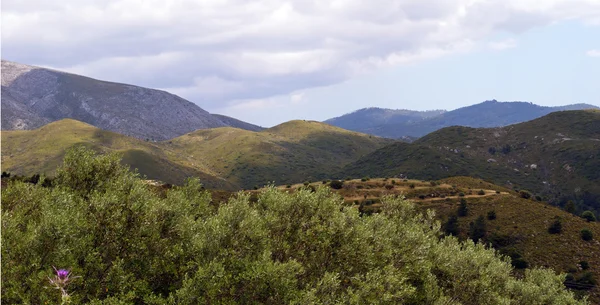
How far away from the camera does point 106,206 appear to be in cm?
3603

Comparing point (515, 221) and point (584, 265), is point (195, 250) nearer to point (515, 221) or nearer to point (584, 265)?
point (584, 265)

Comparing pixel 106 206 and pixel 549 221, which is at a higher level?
pixel 106 206

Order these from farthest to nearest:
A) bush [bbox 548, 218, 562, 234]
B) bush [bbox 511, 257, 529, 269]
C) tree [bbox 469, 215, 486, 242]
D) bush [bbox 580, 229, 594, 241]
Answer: tree [bbox 469, 215, 486, 242]
bush [bbox 548, 218, 562, 234]
bush [bbox 580, 229, 594, 241]
bush [bbox 511, 257, 529, 269]

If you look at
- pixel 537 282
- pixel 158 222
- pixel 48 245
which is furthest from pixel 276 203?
pixel 537 282

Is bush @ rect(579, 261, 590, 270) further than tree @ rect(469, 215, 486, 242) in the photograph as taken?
No

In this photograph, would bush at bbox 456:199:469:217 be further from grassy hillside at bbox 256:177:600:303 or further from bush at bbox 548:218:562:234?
bush at bbox 548:218:562:234

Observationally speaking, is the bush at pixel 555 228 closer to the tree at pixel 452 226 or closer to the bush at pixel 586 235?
the bush at pixel 586 235

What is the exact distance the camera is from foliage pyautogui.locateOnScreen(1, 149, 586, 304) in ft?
102

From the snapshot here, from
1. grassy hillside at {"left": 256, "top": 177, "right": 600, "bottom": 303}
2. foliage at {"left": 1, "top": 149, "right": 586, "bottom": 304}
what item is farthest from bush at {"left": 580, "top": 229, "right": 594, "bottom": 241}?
foliage at {"left": 1, "top": 149, "right": 586, "bottom": 304}

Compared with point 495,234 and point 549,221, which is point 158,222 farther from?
point 549,221

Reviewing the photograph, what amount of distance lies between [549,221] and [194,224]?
133452 mm

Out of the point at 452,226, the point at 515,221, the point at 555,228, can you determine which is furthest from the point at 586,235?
the point at 452,226

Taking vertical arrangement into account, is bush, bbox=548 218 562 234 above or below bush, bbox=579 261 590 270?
above

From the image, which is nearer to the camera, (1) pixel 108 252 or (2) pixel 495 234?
(1) pixel 108 252
